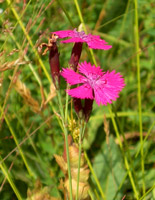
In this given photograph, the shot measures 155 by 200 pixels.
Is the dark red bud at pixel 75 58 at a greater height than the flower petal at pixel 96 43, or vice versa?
the flower petal at pixel 96 43

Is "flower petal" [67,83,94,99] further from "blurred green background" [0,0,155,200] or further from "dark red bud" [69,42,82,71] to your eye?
"blurred green background" [0,0,155,200]

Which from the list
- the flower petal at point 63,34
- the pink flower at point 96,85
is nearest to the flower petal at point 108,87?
the pink flower at point 96,85

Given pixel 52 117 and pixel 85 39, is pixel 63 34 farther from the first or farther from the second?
pixel 52 117

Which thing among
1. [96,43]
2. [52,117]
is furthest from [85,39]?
[52,117]

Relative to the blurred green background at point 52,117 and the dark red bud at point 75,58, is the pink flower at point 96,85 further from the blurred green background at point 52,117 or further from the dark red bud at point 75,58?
the blurred green background at point 52,117

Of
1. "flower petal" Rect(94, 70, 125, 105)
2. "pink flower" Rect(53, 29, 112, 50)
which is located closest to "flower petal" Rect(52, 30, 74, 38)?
"pink flower" Rect(53, 29, 112, 50)

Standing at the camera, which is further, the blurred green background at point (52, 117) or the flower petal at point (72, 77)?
the blurred green background at point (52, 117)

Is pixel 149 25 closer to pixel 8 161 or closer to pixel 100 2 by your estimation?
pixel 100 2

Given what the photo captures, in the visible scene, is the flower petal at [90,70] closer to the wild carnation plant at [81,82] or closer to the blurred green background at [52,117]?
the wild carnation plant at [81,82]

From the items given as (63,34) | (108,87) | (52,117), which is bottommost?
(52,117)
